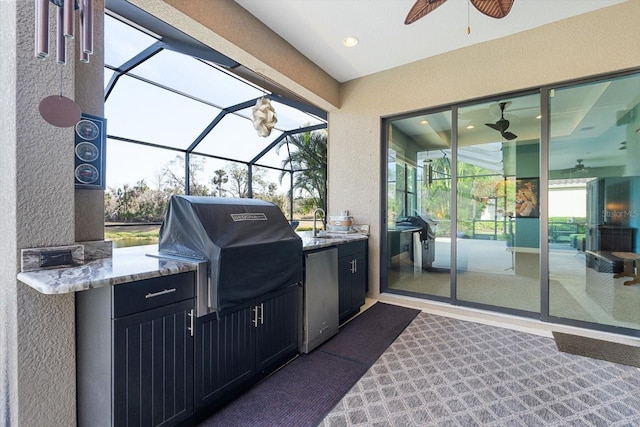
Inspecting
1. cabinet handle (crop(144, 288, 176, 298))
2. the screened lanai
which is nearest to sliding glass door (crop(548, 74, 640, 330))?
the screened lanai

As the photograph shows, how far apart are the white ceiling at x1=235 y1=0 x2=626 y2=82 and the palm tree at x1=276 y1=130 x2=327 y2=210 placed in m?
2.77

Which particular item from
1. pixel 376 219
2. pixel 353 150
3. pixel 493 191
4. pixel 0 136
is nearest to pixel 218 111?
pixel 353 150

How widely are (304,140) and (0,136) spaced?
17.2ft

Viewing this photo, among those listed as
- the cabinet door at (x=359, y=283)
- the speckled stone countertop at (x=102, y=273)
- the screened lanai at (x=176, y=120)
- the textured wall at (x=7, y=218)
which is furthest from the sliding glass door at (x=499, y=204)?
the textured wall at (x=7, y=218)

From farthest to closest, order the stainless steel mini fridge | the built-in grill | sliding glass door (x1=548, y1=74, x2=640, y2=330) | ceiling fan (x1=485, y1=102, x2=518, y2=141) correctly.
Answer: ceiling fan (x1=485, y1=102, x2=518, y2=141) → sliding glass door (x1=548, y1=74, x2=640, y2=330) → the stainless steel mini fridge → the built-in grill

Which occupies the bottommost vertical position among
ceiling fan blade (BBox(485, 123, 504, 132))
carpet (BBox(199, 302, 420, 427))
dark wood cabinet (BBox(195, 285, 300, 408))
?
carpet (BBox(199, 302, 420, 427))

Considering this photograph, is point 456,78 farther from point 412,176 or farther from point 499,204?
point 499,204

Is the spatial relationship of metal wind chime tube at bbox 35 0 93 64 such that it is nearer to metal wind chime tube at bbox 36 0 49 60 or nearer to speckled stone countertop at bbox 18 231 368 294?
metal wind chime tube at bbox 36 0 49 60

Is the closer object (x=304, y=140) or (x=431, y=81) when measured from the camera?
(x=431, y=81)

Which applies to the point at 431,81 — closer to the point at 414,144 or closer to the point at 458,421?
the point at 414,144

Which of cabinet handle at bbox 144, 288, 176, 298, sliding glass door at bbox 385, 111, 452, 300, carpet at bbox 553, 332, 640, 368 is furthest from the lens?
sliding glass door at bbox 385, 111, 452, 300

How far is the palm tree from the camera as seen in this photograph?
632cm

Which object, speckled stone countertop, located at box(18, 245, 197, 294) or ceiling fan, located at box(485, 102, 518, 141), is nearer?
speckled stone countertop, located at box(18, 245, 197, 294)

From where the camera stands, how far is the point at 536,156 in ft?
10.1
